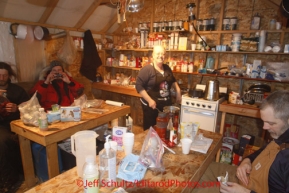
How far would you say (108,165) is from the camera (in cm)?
96

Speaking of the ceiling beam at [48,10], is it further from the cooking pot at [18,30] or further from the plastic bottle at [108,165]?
the plastic bottle at [108,165]

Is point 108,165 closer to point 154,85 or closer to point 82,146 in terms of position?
point 82,146

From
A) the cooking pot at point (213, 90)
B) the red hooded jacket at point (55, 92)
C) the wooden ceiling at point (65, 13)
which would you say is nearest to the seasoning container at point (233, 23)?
the wooden ceiling at point (65, 13)

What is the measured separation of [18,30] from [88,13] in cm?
117

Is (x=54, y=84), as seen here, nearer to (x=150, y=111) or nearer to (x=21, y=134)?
(x=21, y=134)

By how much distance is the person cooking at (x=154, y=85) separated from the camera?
249 cm

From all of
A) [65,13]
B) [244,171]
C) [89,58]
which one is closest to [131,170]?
[244,171]

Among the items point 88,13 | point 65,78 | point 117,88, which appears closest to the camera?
point 65,78

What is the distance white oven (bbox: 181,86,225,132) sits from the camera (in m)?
2.74

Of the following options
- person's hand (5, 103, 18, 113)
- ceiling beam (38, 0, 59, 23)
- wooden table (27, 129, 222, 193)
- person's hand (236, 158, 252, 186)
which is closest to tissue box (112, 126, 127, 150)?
wooden table (27, 129, 222, 193)

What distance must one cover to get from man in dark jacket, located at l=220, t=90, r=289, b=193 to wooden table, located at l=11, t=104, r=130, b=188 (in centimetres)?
133

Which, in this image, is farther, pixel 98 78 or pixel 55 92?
pixel 98 78

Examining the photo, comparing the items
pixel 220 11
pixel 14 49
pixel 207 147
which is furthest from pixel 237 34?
pixel 14 49

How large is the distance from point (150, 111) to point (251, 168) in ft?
4.84
